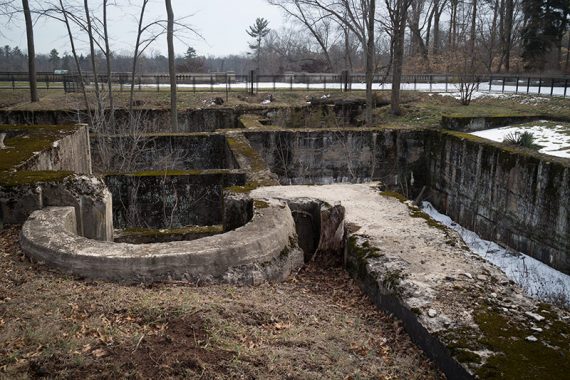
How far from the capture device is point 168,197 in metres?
9.94

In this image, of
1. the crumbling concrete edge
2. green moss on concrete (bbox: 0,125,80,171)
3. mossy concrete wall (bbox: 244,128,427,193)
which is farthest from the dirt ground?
mossy concrete wall (bbox: 244,128,427,193)

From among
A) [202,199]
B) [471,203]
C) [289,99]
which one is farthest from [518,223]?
[289,99]

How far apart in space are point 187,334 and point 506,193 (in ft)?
32.3

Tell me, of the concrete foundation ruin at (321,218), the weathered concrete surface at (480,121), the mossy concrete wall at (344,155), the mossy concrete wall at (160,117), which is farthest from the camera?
the mossy concrete wall at (160,117)

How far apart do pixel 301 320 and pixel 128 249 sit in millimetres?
1882

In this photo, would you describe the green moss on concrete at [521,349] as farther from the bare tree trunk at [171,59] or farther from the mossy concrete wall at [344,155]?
the bare tree trunk at [171,59]

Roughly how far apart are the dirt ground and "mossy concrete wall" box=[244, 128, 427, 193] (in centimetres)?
1036

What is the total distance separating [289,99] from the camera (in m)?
26.3

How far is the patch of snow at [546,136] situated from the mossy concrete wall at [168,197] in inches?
298

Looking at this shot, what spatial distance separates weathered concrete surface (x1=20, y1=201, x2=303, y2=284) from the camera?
15.9 feet

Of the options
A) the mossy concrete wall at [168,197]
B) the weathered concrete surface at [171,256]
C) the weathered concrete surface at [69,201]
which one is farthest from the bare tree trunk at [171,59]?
the weathered concrete surface at [171,256]

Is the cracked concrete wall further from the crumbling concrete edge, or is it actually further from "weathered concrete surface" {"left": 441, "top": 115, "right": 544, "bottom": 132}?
"weathered concrete surface" {"left": 441, "top": 115, "right": 544, "bottom": 132}

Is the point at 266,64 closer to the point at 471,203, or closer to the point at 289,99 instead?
the point at 289,99

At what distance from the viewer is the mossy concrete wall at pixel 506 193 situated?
10070 mm
